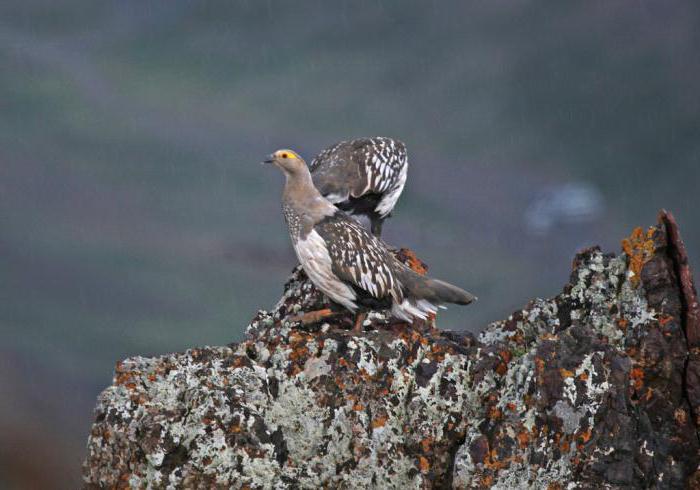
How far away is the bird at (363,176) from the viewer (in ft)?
44.5

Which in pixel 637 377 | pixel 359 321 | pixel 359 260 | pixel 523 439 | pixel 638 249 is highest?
pixel 638 249

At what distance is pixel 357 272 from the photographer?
9.96 m

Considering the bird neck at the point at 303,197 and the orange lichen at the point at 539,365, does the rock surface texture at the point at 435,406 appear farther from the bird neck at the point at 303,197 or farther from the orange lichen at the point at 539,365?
the bird neck at the point at 303,197

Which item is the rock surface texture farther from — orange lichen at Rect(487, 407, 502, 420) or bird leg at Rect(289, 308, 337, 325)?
bird leg at Rect(289, 308, 337, 325)

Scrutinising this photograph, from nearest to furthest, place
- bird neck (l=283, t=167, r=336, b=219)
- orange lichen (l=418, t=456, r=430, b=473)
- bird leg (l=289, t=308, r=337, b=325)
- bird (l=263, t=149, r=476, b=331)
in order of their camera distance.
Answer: orange lichen (l=418, t=456, r=430, b=473), bird leg (l=289, t=308, r=337, b=325), bird (l=263, t=149, r=476, b=331), bird neck (l=283, t=167, r=336, b=219)

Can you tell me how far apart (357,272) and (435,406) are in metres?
2.06

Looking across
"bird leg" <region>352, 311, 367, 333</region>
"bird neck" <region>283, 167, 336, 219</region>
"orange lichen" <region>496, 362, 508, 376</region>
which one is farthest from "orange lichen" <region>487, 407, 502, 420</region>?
"bird neck" <region>283, 167, 336, 219</region>

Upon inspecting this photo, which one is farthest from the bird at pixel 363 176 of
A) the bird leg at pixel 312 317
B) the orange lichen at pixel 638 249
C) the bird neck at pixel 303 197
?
the orange lichen at pixel 638 249

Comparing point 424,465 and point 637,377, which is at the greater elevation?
point 637,377

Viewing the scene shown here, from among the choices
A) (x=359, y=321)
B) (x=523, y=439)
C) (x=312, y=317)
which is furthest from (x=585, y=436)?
(x=312, y=317)

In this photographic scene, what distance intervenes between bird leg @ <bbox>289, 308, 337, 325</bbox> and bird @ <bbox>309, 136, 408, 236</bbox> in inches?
140

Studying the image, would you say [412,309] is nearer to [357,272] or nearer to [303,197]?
[357,272]

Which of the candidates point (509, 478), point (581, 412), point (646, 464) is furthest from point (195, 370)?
point (646, 464)

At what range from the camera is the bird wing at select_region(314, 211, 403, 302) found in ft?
32.7
